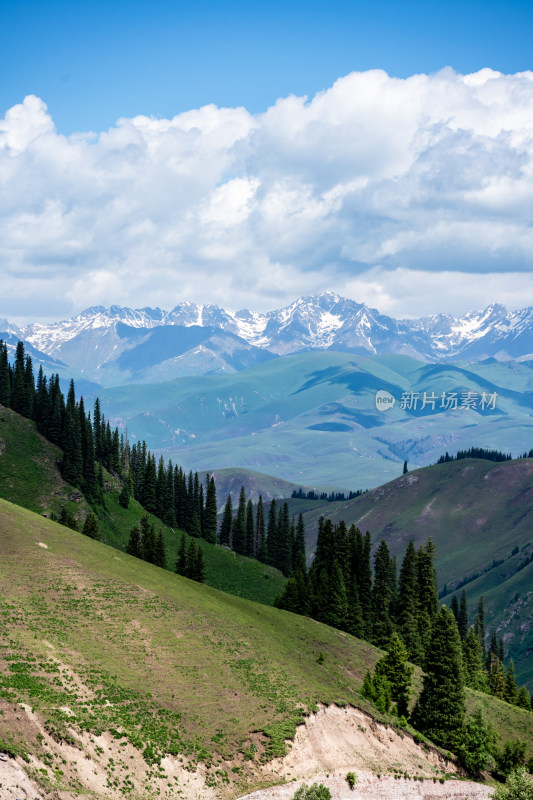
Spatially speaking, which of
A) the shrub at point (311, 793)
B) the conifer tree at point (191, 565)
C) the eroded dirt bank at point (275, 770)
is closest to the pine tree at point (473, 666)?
the conifer tree at point (191, 565)

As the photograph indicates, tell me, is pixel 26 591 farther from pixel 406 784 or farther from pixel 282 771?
pixel 406 784

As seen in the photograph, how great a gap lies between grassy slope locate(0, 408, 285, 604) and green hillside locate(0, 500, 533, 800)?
46.6 m

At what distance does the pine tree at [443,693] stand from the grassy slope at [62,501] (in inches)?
2677

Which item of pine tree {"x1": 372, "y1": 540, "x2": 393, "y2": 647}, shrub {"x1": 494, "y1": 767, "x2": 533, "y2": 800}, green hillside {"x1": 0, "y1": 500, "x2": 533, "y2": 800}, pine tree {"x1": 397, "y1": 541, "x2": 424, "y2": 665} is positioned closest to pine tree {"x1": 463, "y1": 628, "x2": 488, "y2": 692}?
pine tree {"x1": 397, "y1": 541, "x2": 424, "y2": 665}

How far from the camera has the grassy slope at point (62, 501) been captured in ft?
491

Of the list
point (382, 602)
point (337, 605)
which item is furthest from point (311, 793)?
point (382, 602)

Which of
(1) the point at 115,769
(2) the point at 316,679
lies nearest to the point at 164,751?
(1) the point at 115,769

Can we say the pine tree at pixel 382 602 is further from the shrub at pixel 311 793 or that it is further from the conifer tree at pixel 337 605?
the shrub at pixel 311 793

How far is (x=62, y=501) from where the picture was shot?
15200 cm

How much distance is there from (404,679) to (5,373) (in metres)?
119

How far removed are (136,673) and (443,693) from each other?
42.3 m

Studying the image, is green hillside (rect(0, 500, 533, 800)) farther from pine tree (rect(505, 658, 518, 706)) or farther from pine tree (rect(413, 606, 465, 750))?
pine tree (rect(505, 658, 518, 706))

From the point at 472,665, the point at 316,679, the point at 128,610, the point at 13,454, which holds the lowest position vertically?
the point at 472,665

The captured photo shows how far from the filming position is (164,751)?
5797cm
